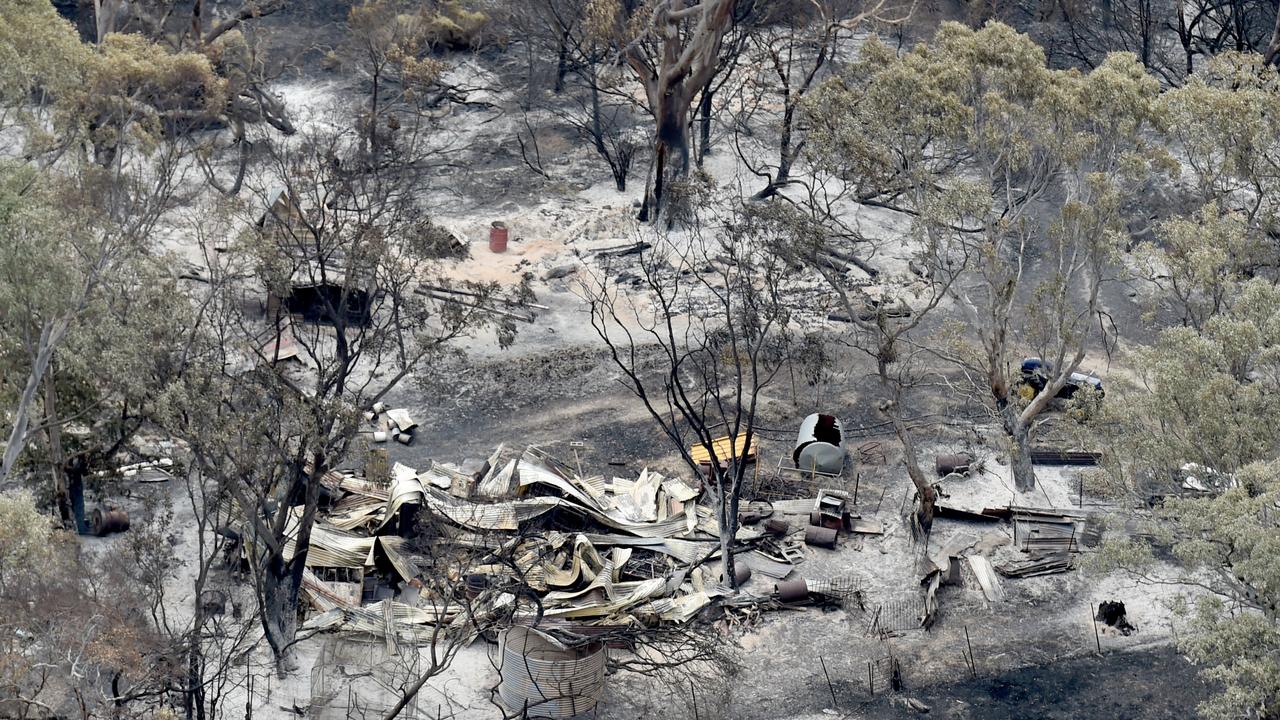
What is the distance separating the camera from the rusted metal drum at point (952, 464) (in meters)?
34.1

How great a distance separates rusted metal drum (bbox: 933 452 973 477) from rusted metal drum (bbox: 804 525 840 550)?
379 centimetres

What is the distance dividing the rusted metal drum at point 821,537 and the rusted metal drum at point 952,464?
3.79m

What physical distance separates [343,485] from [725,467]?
814 centimetres

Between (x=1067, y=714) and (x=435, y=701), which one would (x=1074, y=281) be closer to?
(x=1067, y=714)

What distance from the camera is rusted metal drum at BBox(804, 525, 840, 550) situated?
31406 mm

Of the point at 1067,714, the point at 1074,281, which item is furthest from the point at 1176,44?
the point at 1067,714

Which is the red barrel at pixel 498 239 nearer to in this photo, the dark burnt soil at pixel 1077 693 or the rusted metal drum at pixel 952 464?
the rusted metal drum at pixel 952 464

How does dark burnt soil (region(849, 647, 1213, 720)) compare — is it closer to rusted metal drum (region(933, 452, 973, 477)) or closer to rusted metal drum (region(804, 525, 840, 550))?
rusted metal drum (region(804, 525, 840, 550))

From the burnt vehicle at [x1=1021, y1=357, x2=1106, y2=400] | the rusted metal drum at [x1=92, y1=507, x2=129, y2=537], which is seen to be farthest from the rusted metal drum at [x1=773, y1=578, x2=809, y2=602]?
the rusted metal drum at [x1=92, y1=507, x2=129, y2=537]

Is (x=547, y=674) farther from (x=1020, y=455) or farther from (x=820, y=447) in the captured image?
(x=1020, y=455)

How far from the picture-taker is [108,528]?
31.3 m

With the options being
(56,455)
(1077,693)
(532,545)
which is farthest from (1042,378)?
(56,455)

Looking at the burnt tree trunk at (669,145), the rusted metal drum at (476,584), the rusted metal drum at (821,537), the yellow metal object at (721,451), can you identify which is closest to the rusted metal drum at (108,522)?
the rusted metal drum at (476,584)

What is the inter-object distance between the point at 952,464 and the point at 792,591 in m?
6.21
